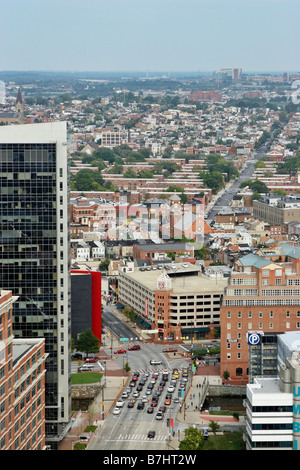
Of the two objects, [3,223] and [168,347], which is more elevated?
[3,223]

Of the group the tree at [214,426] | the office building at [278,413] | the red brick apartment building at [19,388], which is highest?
the red brick apartment building at [19,388]

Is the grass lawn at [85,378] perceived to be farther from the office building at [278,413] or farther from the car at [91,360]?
the office building at [278,413]

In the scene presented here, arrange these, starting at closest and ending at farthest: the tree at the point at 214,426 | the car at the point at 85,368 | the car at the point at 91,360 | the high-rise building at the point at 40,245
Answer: the high-rise building at the point at 40,245 → the tree at the point at 214,426 → the car at the point at 85,368 → the car at the point at 91,360

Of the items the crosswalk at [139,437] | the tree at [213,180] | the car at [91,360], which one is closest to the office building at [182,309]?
the car at [91,360]

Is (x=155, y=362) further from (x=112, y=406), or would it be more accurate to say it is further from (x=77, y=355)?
(x=112, y=406)
